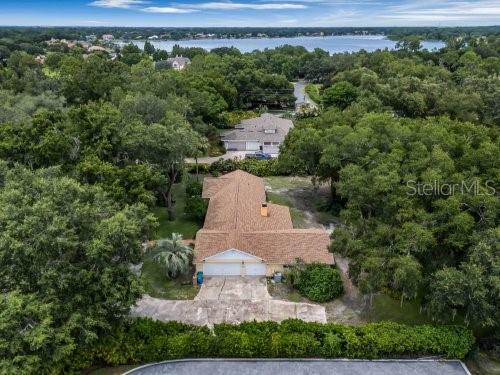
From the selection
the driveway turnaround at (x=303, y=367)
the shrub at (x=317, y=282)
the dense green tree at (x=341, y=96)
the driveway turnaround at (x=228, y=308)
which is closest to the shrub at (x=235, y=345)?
the driveway turnaround at (x=303, y=367)

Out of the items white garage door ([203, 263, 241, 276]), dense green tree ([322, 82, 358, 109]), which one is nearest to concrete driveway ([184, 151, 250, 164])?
dense green tree ([322, 82, 358, 109])

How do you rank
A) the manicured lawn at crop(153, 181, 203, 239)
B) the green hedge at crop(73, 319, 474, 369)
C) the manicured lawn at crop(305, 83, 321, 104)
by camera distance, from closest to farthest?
the green hedge at crop(73, 319, 474, 369) < the manicured lawn at crop(153, 181, 203, 239) < the manicured lawn at crop(305, 83, 321, 104)

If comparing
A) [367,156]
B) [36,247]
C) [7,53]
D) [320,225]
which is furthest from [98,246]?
[7,53]

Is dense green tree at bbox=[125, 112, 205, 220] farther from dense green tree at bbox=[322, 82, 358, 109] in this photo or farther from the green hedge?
dense green tree at bbox=[322, 82, 358, 109]

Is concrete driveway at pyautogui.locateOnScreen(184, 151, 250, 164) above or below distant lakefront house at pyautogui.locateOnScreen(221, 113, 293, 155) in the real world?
below

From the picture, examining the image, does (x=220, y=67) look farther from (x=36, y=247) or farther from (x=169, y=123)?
(x=36, y=247)

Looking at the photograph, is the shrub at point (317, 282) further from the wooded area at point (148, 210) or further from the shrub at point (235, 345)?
the shrub at point (235, 345)

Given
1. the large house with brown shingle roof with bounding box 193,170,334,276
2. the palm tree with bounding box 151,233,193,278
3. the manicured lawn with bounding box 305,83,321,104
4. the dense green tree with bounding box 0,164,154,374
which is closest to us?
the dense green tree with bounding box 0,164,154,374
